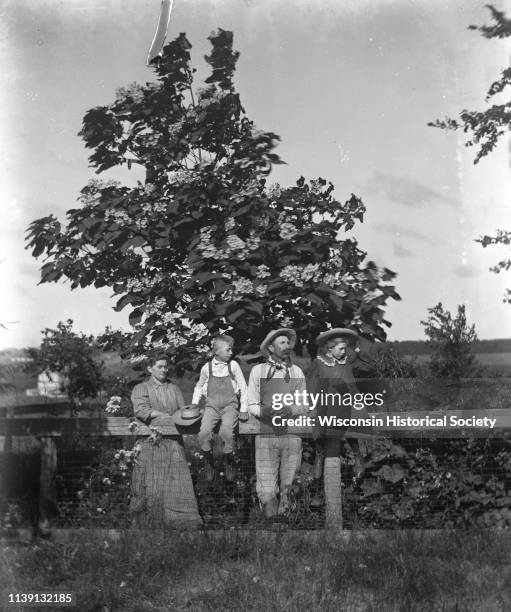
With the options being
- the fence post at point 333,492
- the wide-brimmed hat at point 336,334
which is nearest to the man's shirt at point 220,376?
the wide-brimmed hat at point 336,334

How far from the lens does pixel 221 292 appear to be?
663 centimetres

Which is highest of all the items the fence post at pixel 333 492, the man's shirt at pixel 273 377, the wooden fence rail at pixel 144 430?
the man's shirt at pixel 273 377

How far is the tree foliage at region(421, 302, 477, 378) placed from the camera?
8.84m

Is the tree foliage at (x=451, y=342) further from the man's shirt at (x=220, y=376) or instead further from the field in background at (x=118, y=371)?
the man's shirt at (x=220, y=376)

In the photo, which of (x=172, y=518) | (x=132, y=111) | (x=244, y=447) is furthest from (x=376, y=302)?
(x=132, y=111)

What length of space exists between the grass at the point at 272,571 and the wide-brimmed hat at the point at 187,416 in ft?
3.51

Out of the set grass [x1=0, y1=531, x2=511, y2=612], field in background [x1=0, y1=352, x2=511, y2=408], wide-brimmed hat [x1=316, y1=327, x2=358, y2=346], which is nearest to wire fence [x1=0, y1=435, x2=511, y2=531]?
grass [x1=0, y1=531, x2=511, y2=612]

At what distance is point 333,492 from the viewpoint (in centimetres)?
611

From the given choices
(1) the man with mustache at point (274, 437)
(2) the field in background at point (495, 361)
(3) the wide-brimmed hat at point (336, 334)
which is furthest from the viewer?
Result: (2) the field in background at point (495, 361)

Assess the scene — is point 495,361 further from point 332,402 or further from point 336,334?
point 332,402

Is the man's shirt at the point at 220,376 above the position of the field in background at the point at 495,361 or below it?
below

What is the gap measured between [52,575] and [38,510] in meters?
1.66

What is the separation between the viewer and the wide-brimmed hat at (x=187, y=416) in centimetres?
621

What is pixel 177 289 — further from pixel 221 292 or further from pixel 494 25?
pixel 494 25
